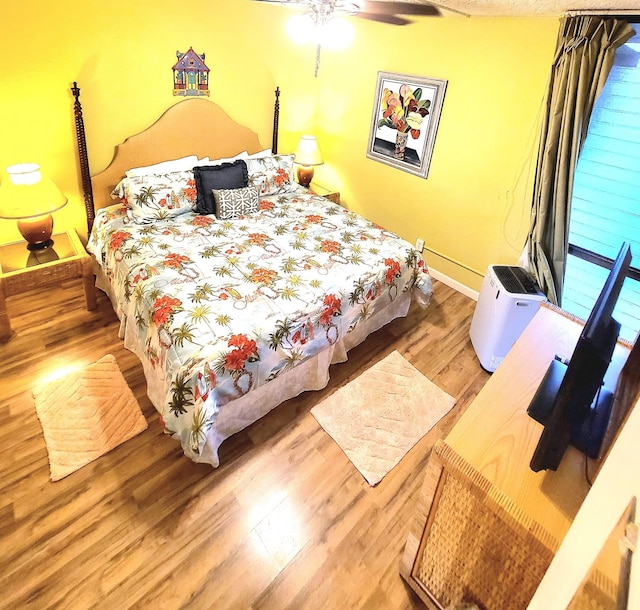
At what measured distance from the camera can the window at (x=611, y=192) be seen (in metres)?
2.26

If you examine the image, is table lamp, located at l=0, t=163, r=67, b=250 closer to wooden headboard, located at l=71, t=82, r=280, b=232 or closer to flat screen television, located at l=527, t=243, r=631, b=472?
wooden headboard, located at l=71, t=82, r=280, b=232

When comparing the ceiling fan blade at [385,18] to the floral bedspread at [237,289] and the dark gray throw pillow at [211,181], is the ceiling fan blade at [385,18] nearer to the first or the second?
the floral bedspread at [237,289]

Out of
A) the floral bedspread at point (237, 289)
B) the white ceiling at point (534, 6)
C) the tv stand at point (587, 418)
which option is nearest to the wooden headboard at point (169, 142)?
the floral bedspread at point (237, 289)

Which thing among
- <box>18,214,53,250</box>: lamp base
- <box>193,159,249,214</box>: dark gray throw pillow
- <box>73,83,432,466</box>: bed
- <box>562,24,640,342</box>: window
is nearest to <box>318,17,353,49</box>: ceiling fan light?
<box>73,83,432,466</box>: bed

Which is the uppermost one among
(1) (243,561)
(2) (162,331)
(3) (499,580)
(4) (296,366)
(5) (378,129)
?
(5) (378,129)

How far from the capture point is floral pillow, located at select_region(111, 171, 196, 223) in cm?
275

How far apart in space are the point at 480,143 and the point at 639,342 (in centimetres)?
208

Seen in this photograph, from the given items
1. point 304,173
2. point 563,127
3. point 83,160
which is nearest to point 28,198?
point 83,160

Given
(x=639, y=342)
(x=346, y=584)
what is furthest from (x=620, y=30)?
(x=346, y=584)

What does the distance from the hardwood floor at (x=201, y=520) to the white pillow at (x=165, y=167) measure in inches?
57.1

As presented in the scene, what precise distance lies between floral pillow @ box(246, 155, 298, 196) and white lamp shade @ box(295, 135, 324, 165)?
0.25m

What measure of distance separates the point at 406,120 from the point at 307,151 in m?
0.96

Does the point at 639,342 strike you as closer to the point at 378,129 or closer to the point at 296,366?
the point at 296,366

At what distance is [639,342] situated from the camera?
4.75 ft
